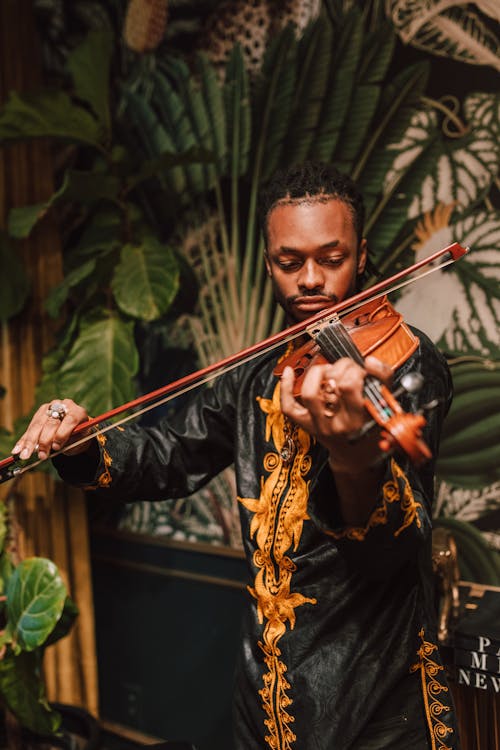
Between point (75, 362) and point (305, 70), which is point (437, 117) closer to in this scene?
point (305, 70)

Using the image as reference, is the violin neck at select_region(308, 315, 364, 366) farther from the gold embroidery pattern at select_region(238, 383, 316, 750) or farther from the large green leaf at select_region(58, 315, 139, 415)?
the large green leaf at select_region(58, 315, 139, 415)

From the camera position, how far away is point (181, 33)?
265cm

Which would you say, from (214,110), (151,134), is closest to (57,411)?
(214,110)

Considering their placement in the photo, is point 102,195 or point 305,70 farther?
point 102,195

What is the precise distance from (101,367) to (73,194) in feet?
1.95

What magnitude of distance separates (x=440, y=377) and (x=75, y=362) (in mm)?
1414

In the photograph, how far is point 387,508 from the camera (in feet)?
3.47

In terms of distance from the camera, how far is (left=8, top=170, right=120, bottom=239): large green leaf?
2.46m

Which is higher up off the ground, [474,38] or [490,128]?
[474,38]

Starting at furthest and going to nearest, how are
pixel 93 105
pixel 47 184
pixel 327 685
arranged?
pixel 47 184 < pixel 93 105 < pixel 327 685

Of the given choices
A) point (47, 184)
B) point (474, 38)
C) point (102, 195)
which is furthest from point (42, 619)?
point (474, 38)

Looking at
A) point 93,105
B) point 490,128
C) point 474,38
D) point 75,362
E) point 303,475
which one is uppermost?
point 93,105

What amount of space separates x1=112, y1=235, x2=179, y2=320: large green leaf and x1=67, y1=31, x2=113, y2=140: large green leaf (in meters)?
0.53

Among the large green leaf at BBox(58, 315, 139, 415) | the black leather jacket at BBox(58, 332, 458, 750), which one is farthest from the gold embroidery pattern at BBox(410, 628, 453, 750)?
the large green leaf at BBox(58, 315, 139, 415)
